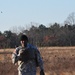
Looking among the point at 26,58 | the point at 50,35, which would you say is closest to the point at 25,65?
the point at 26,58

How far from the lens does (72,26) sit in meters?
94.1

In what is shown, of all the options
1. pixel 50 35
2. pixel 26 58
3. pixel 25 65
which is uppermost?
pixel 50 35

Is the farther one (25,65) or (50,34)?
(50,34)

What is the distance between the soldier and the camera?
909 centimetres

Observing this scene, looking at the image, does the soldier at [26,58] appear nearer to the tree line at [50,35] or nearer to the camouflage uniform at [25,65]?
the camouflage uniform at [25,65]

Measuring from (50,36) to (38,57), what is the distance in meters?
74.3

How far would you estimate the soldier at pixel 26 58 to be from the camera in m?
9.09

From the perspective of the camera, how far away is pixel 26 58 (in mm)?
9195

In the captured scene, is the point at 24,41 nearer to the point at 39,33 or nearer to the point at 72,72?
the point at 72,72

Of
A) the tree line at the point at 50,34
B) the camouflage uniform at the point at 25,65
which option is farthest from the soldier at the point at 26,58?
the tree line at the point at 50,34

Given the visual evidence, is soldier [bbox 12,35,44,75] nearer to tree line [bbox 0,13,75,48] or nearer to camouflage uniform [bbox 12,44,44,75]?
camouflage uniform [bbox 12,44,44,75]

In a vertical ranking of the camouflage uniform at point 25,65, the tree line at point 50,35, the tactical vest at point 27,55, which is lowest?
the camouflage uniform at point 25,65

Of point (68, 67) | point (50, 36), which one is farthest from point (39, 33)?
point (68, 67)

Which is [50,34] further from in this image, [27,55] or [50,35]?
[27,55]
